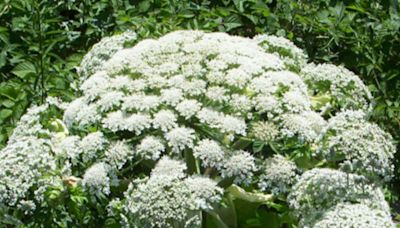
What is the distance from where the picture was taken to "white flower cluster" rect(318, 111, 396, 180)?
2615mm

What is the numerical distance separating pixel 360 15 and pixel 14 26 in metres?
2.02

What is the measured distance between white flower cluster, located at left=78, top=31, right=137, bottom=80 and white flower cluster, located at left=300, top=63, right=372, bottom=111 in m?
0.70

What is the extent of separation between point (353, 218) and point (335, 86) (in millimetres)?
700

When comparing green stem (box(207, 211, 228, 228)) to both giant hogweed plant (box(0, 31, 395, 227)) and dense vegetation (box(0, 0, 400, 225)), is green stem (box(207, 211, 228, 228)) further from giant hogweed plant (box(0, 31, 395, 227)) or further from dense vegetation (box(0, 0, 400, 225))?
dense vegetation (box(0, 0, 400, 225))

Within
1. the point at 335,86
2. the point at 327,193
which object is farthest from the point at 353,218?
the point at 335,86

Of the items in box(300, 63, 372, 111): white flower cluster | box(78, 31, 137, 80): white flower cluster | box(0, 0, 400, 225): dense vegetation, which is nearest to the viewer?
box(300, 63, 372, 111): white flower cluster

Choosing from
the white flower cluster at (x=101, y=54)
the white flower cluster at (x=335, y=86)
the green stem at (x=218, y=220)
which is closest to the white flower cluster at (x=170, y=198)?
the green stem at (x=218, y=220)

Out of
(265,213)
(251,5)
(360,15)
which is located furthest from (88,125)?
(360,15)

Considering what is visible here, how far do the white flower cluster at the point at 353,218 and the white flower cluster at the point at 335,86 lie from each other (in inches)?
20.8

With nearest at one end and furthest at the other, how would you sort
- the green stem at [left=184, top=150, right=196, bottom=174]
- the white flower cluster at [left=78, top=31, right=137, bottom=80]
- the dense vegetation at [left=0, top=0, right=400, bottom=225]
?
1. the green stem at [left=184, top=150, right=196, bottom=174]
2. the white flower cluster at [left=78, top=31, right=137, bottom=80]
3. the dense vegetation at [left=0, top=0, right=400, bottom=225]

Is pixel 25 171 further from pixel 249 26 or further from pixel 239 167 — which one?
A: pixel 249 26

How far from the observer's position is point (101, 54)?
10.8ft

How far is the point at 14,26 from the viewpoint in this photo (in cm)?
475

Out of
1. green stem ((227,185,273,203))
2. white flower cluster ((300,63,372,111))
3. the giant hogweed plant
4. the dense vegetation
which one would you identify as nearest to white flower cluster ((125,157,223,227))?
the giant hogweed plant
